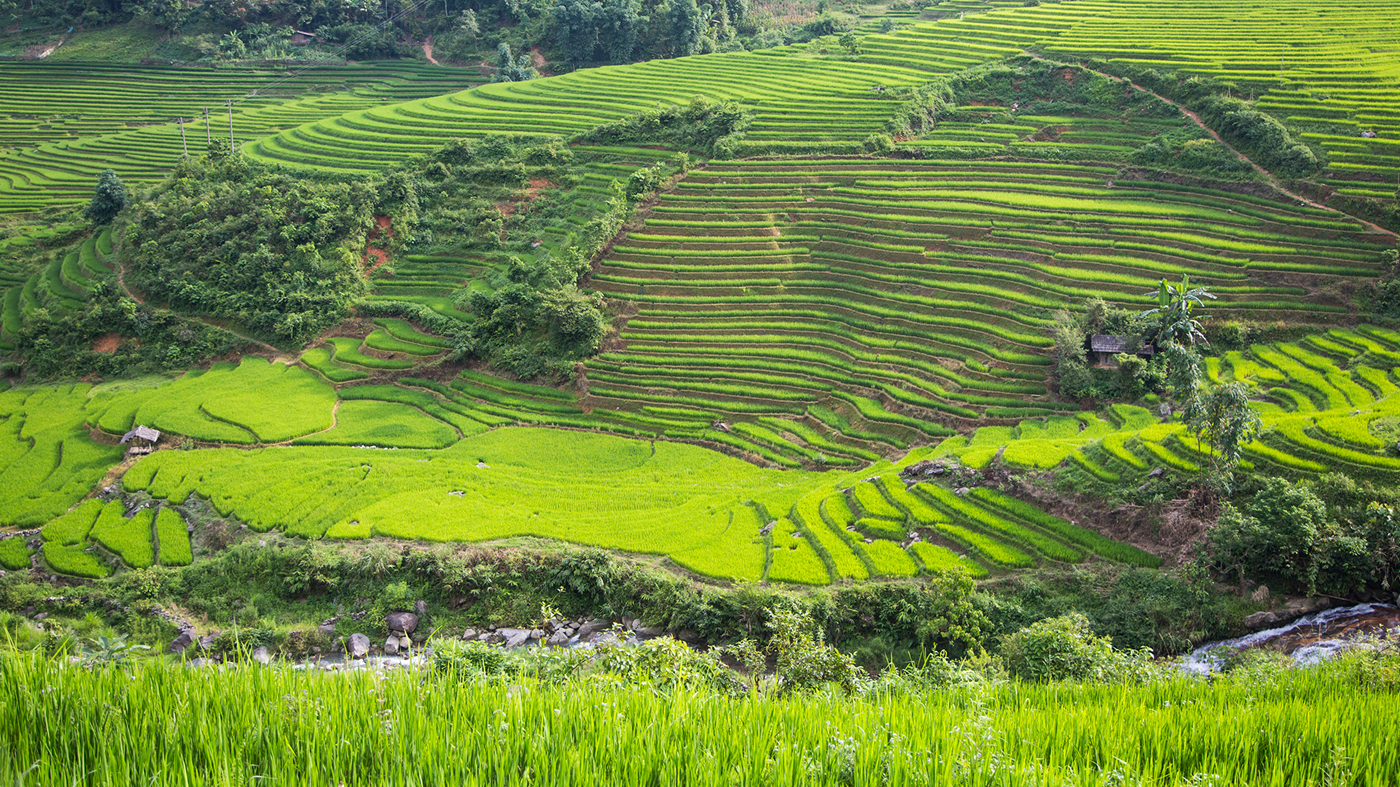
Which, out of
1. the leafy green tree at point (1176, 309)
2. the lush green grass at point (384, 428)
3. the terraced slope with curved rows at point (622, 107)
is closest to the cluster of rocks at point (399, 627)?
the lush green grass at point (384, 428)

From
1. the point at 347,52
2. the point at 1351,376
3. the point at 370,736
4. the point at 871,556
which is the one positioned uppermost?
the point at 347,52

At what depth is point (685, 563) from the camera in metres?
19.5

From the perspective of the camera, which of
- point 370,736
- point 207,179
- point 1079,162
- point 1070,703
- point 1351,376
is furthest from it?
point 207,179

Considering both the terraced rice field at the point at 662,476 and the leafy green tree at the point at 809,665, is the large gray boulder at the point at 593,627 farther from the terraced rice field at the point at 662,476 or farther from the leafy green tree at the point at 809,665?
the leafy green tree at the point at 809,665

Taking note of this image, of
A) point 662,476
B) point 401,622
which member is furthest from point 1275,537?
point 401,622

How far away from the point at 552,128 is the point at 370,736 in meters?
42.2

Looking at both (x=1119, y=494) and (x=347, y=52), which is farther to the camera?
(x=347, y=52)

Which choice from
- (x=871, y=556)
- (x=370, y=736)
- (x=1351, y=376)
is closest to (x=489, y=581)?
(x=871, y=556)

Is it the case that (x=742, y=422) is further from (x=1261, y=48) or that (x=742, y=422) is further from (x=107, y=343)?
(x=1261, y=48)

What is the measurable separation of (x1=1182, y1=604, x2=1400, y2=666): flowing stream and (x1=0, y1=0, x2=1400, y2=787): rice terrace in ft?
0.37

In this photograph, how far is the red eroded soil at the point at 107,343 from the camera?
32.3 metres

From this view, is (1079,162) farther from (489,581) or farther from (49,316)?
(49,316)

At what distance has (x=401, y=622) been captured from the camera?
61.7 ft

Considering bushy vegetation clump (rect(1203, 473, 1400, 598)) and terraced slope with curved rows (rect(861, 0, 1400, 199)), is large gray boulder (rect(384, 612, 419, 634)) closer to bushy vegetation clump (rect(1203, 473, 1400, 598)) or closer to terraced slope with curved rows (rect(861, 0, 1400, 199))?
bushy vegetation clump (rect(1203, 473, 1400, 598))
